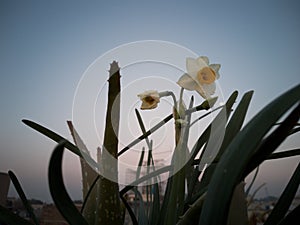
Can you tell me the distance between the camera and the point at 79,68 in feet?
3.25

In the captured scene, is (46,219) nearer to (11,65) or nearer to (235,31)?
(11,65)

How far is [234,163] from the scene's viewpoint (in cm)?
16

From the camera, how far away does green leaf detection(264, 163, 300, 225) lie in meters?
0.28

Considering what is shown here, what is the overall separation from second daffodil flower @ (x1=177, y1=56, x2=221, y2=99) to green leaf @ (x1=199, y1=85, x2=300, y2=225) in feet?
0.54

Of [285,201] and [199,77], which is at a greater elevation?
[199,77]

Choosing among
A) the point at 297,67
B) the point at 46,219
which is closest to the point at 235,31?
the point at 297,67

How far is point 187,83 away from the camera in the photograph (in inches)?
13.4

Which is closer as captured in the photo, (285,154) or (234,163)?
(234,163)

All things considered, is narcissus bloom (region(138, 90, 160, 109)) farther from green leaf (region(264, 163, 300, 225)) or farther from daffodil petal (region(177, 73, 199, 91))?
green leaf (region(264, 163, 300, 225))

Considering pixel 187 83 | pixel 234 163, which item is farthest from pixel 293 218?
pixel 187 83

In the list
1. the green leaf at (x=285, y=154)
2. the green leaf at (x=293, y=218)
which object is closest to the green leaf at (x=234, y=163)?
the green leaf at (x=293, y=218)

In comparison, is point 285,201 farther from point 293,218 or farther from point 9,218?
point 9,218

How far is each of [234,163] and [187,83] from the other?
7.6 inches

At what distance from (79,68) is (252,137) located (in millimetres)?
903
